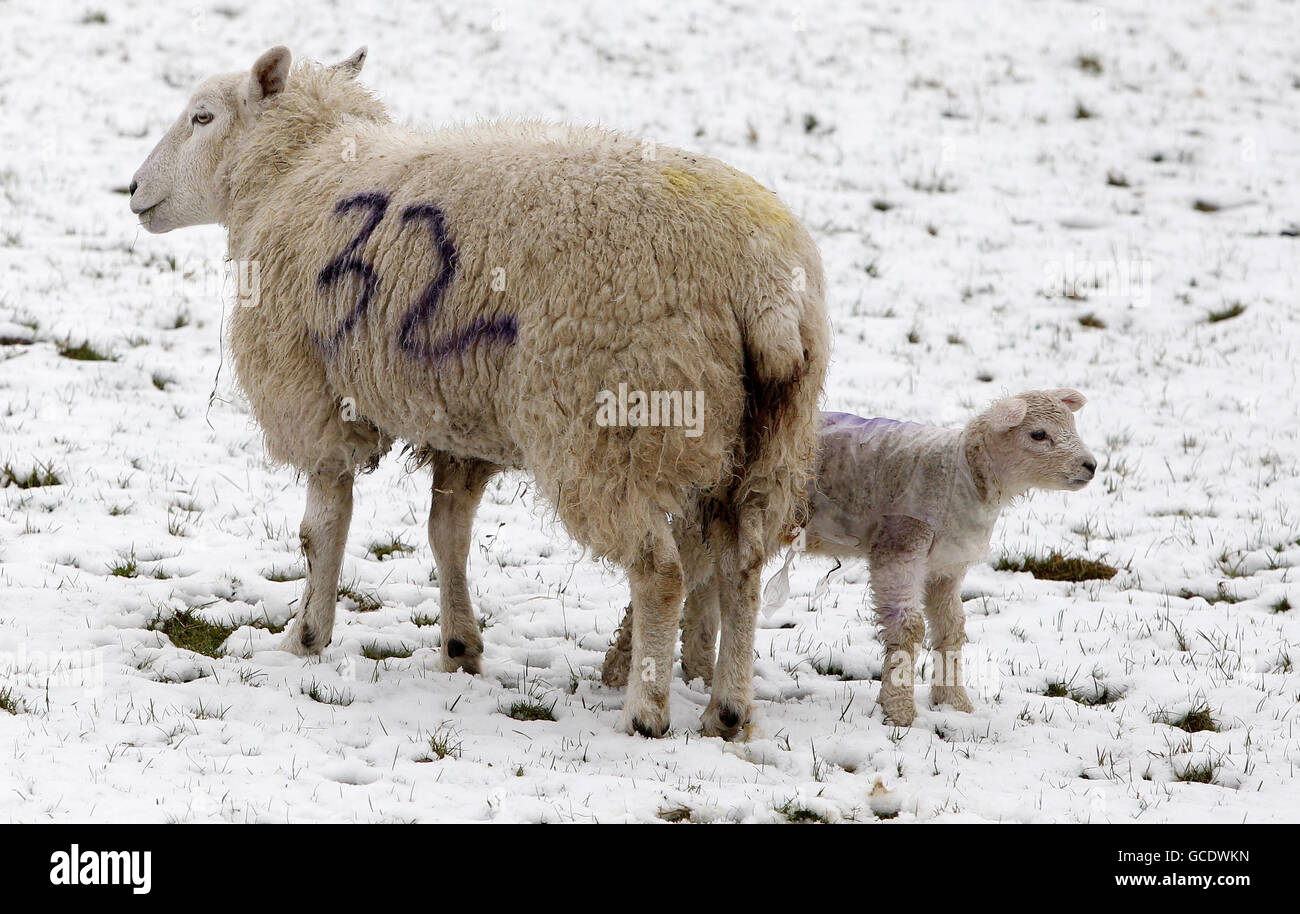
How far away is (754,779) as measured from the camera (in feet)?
13.2

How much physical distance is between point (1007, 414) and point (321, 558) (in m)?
2.78

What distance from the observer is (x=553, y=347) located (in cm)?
416

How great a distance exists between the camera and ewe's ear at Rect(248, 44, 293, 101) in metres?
5.38

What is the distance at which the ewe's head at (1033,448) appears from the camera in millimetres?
4723

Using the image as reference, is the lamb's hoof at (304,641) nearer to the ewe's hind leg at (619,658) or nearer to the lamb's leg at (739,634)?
the ewe's hind leg at (619,658)

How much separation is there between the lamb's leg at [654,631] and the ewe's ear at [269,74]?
9.01 feet

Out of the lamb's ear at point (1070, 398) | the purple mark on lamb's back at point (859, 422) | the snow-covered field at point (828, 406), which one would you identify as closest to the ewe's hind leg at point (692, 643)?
the snow-covered field at point (828, 406)

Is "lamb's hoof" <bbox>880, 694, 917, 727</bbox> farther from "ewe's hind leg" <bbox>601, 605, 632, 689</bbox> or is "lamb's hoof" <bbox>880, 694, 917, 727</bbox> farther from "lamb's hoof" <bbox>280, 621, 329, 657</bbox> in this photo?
"lamb's hoof" <bbox>280, 621, 329, 657</bbox>

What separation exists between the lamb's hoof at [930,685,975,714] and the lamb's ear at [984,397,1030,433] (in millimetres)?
1021

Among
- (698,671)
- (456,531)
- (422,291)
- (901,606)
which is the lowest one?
(698,671)

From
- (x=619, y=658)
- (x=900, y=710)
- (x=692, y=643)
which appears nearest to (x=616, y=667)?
(x=619, y=658)

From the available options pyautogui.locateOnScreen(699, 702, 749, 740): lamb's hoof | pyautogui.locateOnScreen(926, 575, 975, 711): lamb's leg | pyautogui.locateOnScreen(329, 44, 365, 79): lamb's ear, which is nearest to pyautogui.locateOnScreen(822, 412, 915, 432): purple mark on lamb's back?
pyautogui.locateOnScreen(926, 575, 975, 711): lamb's leg

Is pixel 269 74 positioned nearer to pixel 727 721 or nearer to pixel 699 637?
pixel 699 637
